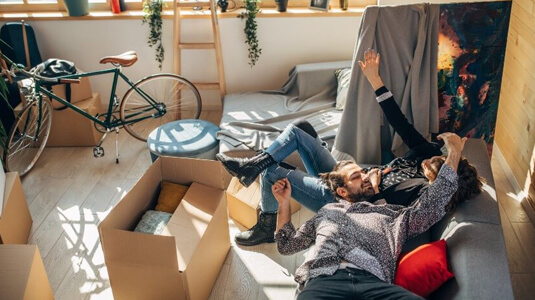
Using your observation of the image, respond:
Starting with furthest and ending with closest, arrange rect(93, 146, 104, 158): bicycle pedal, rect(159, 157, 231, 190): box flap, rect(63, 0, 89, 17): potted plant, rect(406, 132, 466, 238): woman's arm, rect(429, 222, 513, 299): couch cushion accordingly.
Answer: rect(63, 0, 89, 17): potted plant
rect(93, 146, 104, 158): bicycle pedal
rect(159, 157, 231, 190): box flap
rect(406, 132, 466, 238): woman's arm
rect(429, 222, 513, 299): couch cushion

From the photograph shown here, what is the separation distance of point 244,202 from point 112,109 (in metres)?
1.49

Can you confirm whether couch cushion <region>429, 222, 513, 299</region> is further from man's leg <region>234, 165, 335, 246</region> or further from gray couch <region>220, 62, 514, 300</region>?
man's leg <region>234, 165, 335, 246</region>

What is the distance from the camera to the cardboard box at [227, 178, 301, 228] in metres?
3.06

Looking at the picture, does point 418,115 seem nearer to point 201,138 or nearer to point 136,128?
point 201,138

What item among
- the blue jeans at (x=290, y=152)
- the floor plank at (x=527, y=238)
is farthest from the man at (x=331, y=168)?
the floor plank at (x=527, y=238)

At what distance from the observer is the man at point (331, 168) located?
2346 millimetres

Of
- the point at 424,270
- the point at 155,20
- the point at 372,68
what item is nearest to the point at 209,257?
the point at 424,270

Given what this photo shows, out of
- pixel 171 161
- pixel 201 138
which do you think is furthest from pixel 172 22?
pixel 171 161

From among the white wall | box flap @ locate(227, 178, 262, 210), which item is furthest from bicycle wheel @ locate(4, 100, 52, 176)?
box flap @ locate(227, 178, 262, 210)

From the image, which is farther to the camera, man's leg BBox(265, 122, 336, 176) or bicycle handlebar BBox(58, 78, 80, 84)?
bicycle handlebar BBox(58, 78, 80, 84)

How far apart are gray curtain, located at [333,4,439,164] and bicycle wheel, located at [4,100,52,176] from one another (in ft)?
7.27

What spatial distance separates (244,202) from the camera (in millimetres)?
3068

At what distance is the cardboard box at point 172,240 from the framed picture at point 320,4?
195 centimetres

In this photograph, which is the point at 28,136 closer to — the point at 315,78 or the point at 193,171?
the point at 193,171
